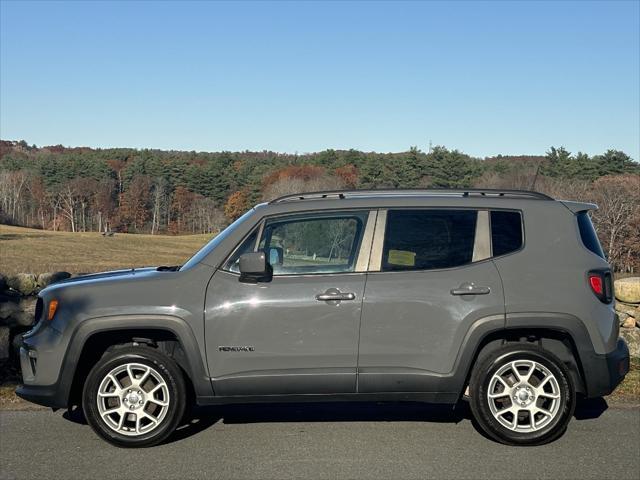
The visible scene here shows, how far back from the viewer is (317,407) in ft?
21.3

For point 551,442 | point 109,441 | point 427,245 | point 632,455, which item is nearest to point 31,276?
point 109,441

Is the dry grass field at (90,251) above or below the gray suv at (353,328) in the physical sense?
below

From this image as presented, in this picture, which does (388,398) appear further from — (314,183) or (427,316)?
(314,183)

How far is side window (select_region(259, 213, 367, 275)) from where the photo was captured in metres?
5.54

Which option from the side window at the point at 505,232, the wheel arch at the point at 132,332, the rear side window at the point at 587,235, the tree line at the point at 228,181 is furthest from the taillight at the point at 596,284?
the tree line at the point at 228,181

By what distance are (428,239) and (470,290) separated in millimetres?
498

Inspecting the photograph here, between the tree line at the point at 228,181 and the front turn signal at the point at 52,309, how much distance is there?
48.1m

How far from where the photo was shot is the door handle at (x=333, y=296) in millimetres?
5352

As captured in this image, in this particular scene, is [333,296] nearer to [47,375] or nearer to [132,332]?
[132,332]

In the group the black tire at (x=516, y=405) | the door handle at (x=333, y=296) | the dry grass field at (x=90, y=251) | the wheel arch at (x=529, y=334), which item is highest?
the door handle at (x=333, y=296)

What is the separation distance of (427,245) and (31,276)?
5.82m

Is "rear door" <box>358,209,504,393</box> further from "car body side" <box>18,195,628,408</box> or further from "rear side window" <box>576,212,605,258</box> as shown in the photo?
"rear side window" <box>576,212,605,258</box>

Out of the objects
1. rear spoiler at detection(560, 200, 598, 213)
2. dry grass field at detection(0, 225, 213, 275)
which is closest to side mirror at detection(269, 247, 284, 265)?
rear spoiler at detection(560, 200, 598, 213)

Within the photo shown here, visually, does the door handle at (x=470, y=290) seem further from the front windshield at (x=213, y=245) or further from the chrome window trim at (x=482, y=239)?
the front windshield at (x=213, y=245)
